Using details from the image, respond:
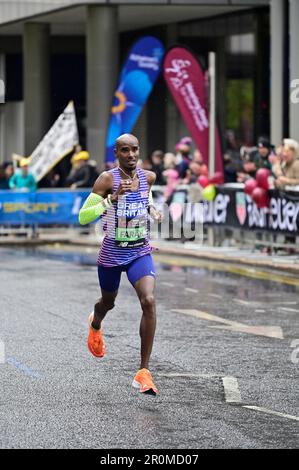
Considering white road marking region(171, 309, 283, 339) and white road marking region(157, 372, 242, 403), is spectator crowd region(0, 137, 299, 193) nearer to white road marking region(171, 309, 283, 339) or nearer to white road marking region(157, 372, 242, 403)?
white road marking region(171, 309, 283, 339)

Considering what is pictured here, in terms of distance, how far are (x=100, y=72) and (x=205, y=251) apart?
1490 centimetres

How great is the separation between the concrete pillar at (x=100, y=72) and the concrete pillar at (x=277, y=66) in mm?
6804

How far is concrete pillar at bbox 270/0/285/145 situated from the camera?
3231 cm

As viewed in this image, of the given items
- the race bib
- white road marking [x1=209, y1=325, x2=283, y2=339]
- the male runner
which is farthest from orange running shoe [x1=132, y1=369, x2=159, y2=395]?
white road marking [x1=209, y1=325, x2=283, y2=339]

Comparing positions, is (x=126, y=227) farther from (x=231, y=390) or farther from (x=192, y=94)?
(x=192, y=94)

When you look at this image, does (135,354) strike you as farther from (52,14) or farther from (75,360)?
(52,14)

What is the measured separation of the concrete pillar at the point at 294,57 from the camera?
98.4 ft

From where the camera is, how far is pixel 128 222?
34.3ft

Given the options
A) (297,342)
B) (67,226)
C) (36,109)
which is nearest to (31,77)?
(36,109)

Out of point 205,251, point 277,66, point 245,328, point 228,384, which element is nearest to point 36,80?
point 277,66

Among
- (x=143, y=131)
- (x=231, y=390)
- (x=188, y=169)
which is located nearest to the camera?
(x=231, y=390)

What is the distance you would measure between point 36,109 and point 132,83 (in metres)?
10.6

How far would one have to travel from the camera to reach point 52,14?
132ft

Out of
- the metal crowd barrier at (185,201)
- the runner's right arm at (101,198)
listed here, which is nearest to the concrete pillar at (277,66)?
the metal crowd barrier at (185,201)
